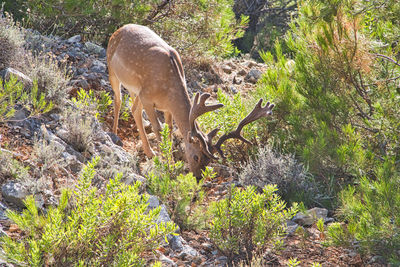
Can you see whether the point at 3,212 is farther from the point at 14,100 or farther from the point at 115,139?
the point at 115,139

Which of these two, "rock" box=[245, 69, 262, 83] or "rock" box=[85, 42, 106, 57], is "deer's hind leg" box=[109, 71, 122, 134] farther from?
"rock" box=[245, 69, 262, 83]

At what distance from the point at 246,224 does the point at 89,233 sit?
1731mm

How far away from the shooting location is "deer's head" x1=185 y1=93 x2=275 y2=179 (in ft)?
22.0

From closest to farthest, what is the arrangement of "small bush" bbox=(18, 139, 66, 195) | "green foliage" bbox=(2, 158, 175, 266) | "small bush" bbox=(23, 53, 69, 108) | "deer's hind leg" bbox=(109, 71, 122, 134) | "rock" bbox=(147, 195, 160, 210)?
1. "green foliage" bbox=(2, 158, 175, 266)
2. "small bush" bbox=(18, 139, 66, 195)
3. "rock" bbox=(147, 195, 160, 210)
4. "small bush" bbox=(23, 53, 69, 108)
5. "deer's hind leg" bbox=(109, 71, 122, 134)

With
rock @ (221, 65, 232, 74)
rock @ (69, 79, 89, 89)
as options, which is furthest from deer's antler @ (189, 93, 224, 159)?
rock @ (221, 65, 232, 74)

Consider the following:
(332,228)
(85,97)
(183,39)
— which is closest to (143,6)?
(183,39)

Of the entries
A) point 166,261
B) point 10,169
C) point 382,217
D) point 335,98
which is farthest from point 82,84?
point 382,217

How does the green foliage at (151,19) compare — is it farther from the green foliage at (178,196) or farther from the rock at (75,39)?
the green foliage at (178,196)

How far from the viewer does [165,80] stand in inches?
291

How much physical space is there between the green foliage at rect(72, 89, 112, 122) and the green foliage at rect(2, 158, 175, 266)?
328cm

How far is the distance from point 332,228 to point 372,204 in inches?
17.8

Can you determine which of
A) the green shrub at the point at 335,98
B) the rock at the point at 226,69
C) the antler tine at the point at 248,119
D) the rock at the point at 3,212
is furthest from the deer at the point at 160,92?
the rock at the point at 226,69

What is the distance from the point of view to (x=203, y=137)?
6.84 m

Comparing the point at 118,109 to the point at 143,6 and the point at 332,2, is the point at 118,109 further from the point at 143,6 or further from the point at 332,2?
the point at 332,2
